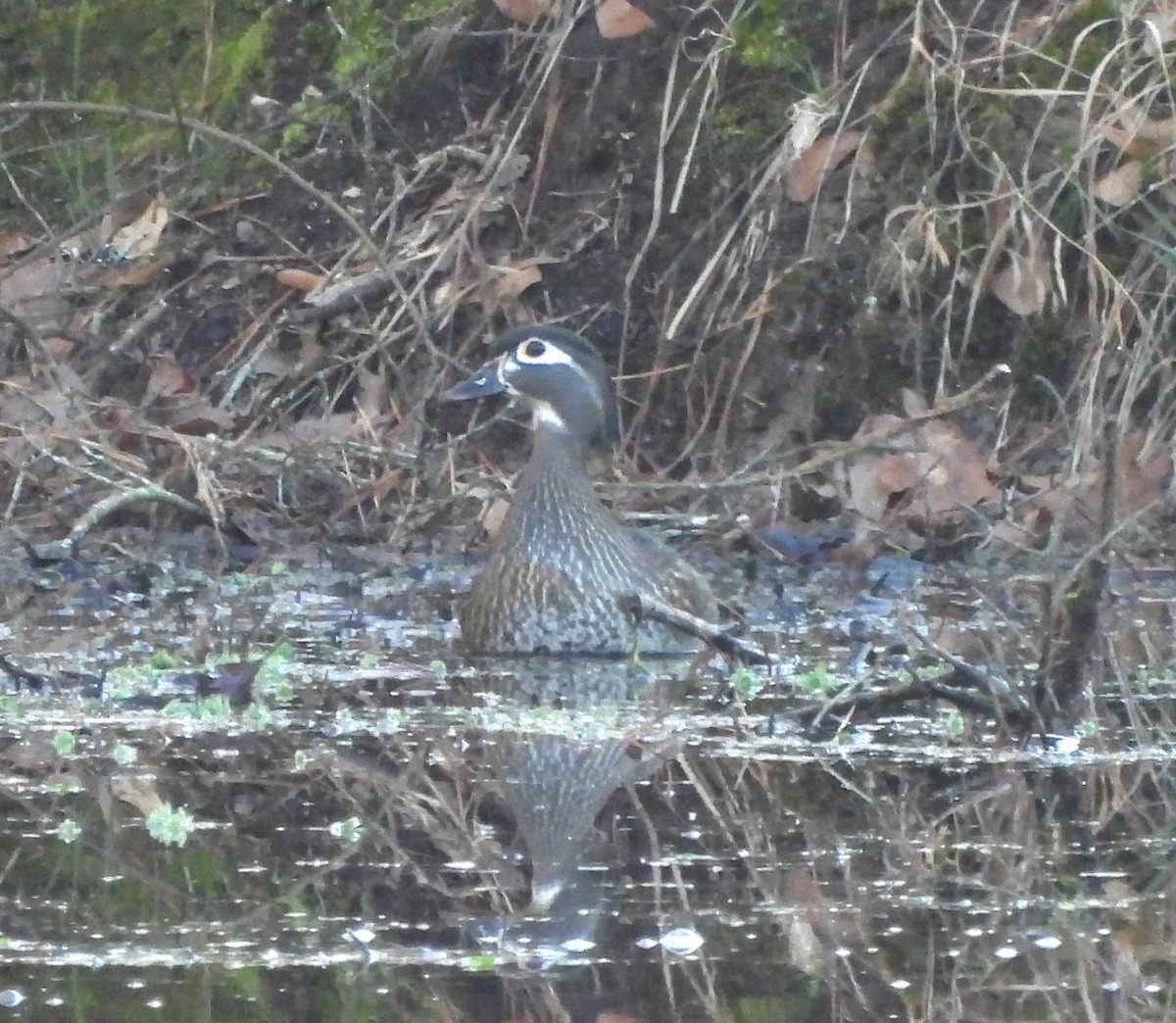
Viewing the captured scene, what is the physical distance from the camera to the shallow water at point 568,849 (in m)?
2.90

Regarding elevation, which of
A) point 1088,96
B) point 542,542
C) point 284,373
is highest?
point 1088,96

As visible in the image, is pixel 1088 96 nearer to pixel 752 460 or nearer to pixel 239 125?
pixel 752 460

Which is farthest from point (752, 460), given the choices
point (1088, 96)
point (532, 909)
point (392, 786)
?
point (532, 909)

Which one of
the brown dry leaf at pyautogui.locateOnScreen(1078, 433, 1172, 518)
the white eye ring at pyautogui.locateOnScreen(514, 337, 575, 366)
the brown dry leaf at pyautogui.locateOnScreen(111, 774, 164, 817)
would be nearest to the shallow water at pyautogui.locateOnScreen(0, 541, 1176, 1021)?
the brown dry leaf at pyautogui.locateOnScreen(111, 774, 164, 817)

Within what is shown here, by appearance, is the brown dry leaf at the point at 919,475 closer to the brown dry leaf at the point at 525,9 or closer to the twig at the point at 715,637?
the brown dry leaf at the point at 525,9

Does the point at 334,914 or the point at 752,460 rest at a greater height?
the point at 752,460

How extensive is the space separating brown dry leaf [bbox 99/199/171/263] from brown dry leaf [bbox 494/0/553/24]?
146cm

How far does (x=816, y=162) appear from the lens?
8523mm

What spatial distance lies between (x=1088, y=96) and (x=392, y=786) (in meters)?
4.54

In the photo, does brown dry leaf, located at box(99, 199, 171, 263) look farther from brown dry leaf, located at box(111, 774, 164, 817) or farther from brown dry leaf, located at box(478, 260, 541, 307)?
brown dry leaf, located at box(111, 774, 164, 817)

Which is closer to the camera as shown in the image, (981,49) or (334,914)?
(334,914)

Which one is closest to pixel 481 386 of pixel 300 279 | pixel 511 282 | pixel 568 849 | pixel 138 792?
pixel 511 282

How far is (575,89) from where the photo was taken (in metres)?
9.28

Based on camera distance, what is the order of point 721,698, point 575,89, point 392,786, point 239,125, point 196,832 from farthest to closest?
point 239,125
point 575,89
point 721,698
point 392,786
point 196,832
